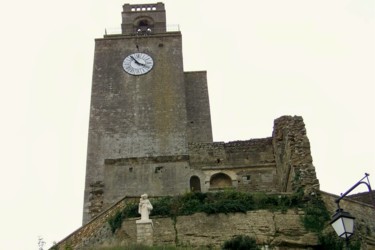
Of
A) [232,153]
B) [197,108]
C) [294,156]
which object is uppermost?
[197,108]

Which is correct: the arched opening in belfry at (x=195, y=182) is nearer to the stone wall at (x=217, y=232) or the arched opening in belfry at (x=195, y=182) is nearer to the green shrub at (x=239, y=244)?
the stone wall at (x=217, y=232)

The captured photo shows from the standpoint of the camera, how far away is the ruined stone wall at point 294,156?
894 inches

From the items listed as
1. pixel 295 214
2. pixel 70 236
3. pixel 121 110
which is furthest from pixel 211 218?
pixel 121 110

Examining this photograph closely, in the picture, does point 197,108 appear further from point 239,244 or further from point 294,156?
point 239,244

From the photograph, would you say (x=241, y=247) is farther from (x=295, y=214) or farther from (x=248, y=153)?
(x=248, y=153)

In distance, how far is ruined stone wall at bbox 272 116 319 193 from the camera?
22719 millimetres

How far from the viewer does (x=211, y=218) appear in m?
20.7

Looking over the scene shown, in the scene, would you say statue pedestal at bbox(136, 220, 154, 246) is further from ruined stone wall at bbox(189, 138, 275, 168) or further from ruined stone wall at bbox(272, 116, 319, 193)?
ruined stone wall at bbox(189, 138, 275, 168)

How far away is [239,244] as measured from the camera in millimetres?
19109

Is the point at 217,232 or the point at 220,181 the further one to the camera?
the point at 220,181

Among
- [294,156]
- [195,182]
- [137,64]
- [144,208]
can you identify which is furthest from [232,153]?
[144,208]

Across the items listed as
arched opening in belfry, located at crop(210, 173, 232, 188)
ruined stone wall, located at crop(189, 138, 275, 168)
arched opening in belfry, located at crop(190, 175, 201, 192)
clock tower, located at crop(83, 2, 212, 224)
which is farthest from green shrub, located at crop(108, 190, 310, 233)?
ruined stone wall, located at crop(189, 138, 275, 168)

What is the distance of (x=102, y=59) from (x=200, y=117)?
22.1ft

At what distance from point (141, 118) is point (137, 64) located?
3.77 m
